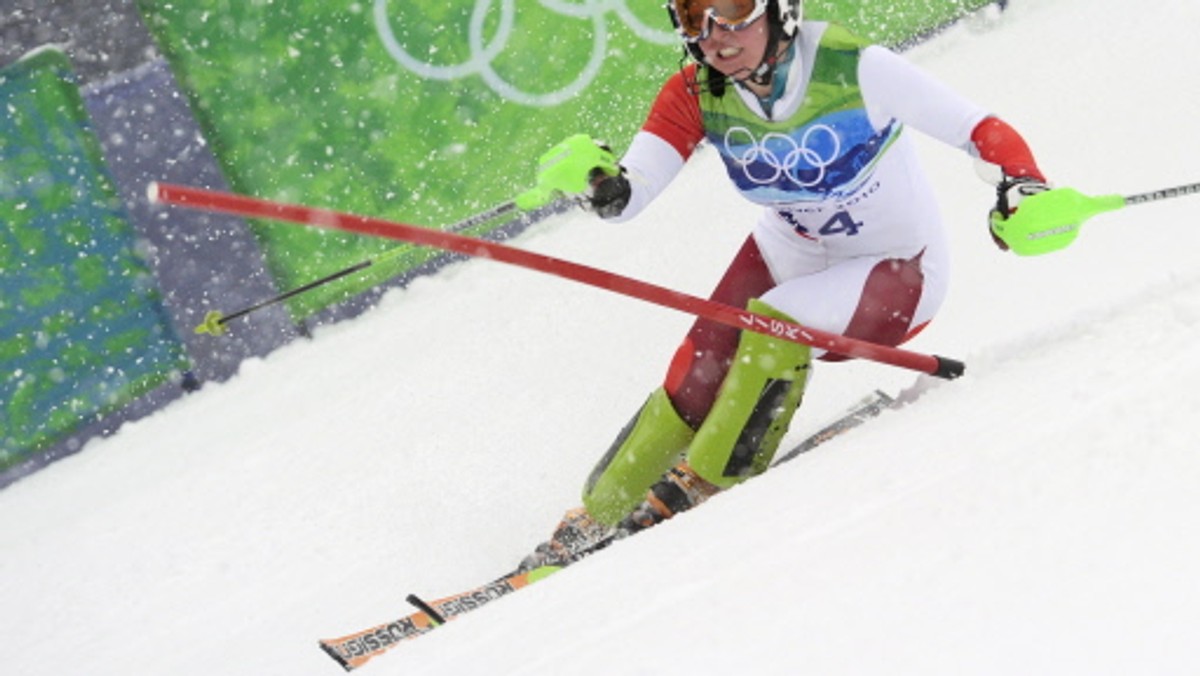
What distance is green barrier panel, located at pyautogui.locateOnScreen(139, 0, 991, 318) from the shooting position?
Result: 4.75 metres

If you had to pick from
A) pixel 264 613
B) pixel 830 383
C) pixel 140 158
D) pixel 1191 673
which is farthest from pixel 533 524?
pixel 1191 673

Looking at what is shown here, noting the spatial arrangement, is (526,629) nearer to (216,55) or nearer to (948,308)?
(948,308)

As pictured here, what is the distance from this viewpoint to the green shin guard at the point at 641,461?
3.45 meters

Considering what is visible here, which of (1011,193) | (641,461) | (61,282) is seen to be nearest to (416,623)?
(641,461)

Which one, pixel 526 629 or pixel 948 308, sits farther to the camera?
pixel 948 308

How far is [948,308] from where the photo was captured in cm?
458

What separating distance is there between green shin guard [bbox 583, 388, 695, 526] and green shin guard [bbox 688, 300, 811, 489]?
0.45ft

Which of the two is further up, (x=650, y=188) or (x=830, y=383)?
(x=650, y=188)

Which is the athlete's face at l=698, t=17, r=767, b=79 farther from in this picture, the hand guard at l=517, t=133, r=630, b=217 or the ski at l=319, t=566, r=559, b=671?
the ski at l=319, t=566, r=559, b=671

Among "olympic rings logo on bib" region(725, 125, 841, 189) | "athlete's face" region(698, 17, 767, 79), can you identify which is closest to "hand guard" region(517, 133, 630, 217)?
"olympic rings logo on bib" region(725, 125, 841, 189)

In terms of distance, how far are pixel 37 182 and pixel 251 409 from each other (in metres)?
1.14

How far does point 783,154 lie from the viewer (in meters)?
3.16

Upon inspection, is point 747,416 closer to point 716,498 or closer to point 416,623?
point 716,498

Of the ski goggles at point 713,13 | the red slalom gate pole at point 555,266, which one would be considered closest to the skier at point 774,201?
the ski goggles at point 713,13
